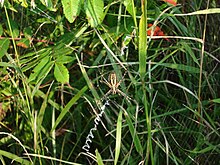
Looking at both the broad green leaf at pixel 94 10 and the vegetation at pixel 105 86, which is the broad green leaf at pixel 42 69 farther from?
the broad green leaf at pixel 94 10

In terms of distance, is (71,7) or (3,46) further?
(3,46)

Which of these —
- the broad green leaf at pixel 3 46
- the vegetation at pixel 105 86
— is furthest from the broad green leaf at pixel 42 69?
the broad green leaf at pixel 3 46

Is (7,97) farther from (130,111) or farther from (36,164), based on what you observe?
(130,111)

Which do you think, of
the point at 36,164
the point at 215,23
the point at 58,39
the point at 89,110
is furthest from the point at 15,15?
the point at 215,23

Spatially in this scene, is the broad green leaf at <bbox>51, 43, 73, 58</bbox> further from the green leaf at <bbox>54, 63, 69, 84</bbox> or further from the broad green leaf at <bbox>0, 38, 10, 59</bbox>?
the broad green leaf at <bbox>0, 38, 10, 59</bbox>

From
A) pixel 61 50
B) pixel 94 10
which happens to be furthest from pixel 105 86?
pixel 94 10

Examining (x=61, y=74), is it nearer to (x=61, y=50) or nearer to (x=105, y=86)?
(x=61, y=50)

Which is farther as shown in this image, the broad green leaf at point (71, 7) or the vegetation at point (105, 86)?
the vegetation at point (105, 86)

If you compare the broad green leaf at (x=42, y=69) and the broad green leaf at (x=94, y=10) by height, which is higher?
the broad green leaf at (x=94, y=10)
